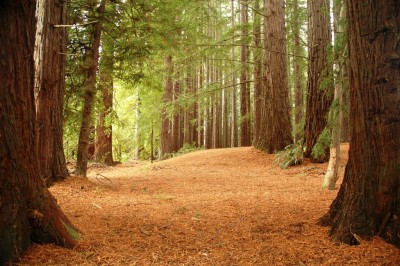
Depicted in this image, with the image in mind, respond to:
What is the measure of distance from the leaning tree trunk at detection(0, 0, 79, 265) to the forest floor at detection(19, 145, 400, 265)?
178 millimetres

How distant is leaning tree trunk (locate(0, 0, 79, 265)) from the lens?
8.67ft

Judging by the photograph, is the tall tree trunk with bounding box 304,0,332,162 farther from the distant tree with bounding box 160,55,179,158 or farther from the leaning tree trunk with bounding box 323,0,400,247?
the distant tree with bounding box 160,55,179,158

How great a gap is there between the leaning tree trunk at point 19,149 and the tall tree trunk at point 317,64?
804 cm

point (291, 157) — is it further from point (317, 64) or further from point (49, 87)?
point (49, 87)

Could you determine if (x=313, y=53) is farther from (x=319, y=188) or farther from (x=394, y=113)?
(x=394, y=113)

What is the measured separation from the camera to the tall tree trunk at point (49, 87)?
604 centimetres

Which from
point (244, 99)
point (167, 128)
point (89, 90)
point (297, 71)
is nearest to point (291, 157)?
point (89, 90)

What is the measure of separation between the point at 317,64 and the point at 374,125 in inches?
271

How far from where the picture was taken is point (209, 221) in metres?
4.22

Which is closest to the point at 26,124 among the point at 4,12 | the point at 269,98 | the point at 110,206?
the point at 4,12

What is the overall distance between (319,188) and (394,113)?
3.78 m

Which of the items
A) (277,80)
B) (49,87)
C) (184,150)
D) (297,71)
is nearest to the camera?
(49,87)

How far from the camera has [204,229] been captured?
3.88 meters

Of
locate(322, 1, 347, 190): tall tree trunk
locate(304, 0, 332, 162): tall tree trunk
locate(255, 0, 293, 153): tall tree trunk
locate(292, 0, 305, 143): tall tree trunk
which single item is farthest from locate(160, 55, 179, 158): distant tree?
locate(322, 1, 347, 190): tall tree trunk
